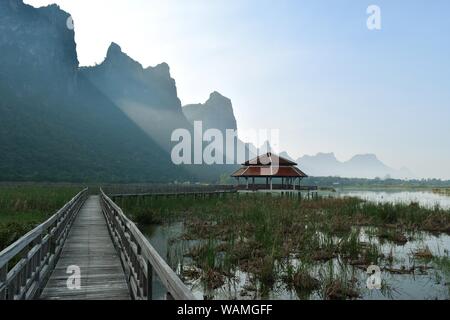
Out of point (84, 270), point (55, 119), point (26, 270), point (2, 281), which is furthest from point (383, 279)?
point (55, 119)

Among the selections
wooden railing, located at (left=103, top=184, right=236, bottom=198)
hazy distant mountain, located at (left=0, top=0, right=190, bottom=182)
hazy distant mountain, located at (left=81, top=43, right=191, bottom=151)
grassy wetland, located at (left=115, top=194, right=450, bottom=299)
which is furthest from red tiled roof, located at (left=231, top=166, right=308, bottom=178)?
hazy distant mountain, located at (left=81, top=43, right=191, bottom=151)

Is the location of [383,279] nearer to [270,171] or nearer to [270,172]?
[270,172]

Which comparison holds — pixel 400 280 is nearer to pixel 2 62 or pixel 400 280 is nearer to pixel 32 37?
pixel 2 62

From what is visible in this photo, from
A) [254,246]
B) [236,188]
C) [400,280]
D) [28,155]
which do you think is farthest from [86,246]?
[28,155]

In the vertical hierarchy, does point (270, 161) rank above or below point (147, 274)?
above

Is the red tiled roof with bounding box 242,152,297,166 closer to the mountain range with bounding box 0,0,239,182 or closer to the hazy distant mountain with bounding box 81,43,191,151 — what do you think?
the mountain range with bounding box 0,0,239,182

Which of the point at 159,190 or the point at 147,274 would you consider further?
the point at 159,190

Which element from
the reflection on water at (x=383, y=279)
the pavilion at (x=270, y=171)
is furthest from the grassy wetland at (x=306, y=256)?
the pavilion at (x=270, y=171)

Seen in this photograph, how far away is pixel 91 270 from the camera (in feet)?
27.2

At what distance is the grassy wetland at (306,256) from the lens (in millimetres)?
9641

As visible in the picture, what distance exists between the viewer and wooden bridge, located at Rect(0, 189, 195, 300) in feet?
14.6

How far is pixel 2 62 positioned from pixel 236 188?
8607cm

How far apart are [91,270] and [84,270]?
0.14 m

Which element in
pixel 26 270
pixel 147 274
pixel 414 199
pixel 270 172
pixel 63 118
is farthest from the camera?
pixel 63 118
